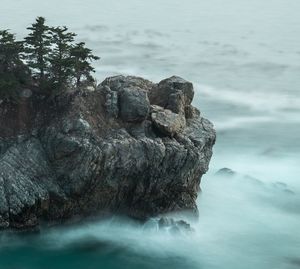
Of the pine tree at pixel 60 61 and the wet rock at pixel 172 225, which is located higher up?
the pine tree at pixel 60 61

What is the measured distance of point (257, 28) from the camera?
181 metres

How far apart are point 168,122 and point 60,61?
12060mm

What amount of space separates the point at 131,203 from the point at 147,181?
3.25m

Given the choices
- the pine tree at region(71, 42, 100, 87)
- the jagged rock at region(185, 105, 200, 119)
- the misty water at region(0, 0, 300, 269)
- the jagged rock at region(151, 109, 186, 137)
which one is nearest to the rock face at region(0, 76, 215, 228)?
the jagged rock at region(151, 109, 186, 137)

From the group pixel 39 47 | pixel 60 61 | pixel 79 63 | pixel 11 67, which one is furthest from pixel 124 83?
pixel 11 67

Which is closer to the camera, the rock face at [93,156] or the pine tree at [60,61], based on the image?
the rock face at [93,156]

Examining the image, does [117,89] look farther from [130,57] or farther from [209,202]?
[130,57]

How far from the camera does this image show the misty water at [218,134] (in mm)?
55719

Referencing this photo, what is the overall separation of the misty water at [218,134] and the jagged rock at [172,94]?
40.6 feet

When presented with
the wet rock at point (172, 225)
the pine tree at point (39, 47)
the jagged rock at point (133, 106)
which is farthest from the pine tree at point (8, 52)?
the wet rock at point (172, 225)

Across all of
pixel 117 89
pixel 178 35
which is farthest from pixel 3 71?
pixel 178 35

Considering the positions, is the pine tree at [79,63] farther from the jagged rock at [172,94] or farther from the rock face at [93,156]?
the jagged rock at [172,94]

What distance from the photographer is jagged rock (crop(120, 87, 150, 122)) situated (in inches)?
2229

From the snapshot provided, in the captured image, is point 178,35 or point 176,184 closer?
point 176,184
